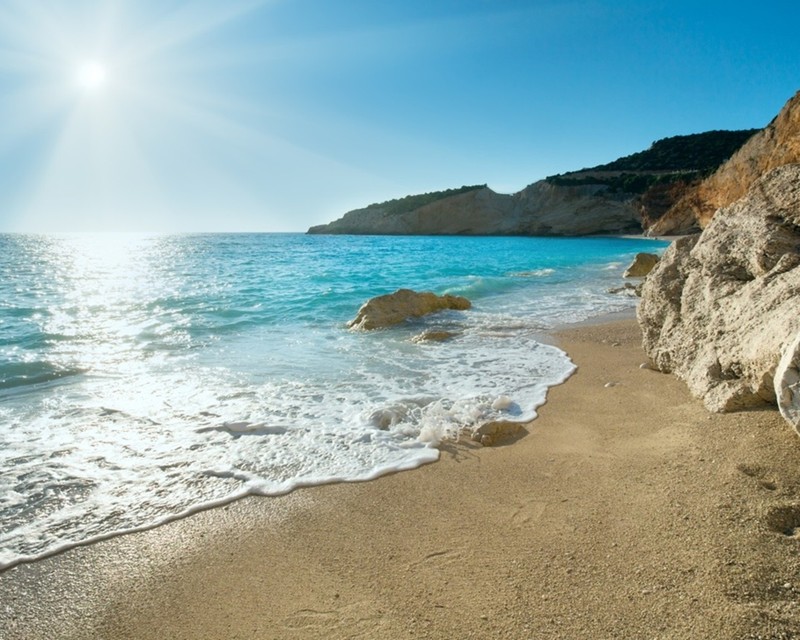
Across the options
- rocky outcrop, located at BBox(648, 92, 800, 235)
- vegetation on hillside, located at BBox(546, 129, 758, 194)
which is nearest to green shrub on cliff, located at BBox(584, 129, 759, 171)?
vegetation on hillside, located at BBox(546, 129, 758, 194)

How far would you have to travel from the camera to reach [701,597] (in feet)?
6.69

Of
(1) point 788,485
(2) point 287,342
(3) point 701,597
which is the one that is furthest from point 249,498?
(2) point 287,342

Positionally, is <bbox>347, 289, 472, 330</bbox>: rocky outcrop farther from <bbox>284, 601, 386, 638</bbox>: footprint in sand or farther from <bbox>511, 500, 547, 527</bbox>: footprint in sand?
<bbox>284, 601, 386, 638</bbox>: footprint in sand

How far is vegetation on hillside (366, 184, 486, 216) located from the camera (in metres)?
89.4

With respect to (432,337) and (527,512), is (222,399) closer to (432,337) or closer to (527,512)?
(527,512)

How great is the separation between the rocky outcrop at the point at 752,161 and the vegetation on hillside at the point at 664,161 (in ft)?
81.2

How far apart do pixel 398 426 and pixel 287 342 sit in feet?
15.9

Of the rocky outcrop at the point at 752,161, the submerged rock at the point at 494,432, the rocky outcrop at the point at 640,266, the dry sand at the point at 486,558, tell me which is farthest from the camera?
the rocky outcrop at the point at 640,266

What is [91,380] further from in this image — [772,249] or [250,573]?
[772,249]

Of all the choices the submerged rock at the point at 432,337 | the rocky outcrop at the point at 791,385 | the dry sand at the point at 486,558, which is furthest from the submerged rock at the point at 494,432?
the submerged rock at the point at 432,337

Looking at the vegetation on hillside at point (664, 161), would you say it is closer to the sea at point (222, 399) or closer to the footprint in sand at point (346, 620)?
the sea at point (222, 399)

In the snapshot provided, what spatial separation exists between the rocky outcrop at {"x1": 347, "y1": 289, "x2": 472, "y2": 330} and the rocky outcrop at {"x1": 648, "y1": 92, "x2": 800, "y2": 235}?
29.9ft

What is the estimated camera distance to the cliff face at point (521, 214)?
2692 inches

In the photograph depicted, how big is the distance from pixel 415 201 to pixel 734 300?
309 ft
